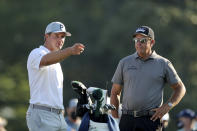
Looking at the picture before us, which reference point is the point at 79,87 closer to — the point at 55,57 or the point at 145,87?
the point at 55,57

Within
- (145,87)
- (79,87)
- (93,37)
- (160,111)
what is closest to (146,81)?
(145,87)

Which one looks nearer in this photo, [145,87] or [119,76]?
[145,87]

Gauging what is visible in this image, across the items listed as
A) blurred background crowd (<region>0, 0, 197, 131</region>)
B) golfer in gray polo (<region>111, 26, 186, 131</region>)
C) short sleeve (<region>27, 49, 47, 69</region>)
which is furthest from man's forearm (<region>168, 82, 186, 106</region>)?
blurred background crowd (<region>0, 0, 197, 131</region>)

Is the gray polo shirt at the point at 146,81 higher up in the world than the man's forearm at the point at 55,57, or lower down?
lower down

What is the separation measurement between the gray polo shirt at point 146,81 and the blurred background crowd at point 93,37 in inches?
661

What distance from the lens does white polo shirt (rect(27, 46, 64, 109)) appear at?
34.9 ft

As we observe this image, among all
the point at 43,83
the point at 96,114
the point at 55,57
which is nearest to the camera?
the point at 96,114

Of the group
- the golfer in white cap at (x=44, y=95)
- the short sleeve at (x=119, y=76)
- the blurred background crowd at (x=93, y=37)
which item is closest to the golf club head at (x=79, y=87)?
the golfer in white cap at (x=44, y=95)

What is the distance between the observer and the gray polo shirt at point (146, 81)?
11.4 metres

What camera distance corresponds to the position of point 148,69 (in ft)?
37.7

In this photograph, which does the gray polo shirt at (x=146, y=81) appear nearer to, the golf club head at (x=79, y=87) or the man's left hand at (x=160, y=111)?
the man's left hand at (x=160, y=111)

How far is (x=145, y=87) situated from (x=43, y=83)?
4.97 feet

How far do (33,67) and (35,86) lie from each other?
25 cm

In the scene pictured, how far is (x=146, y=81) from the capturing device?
37.5 ft
